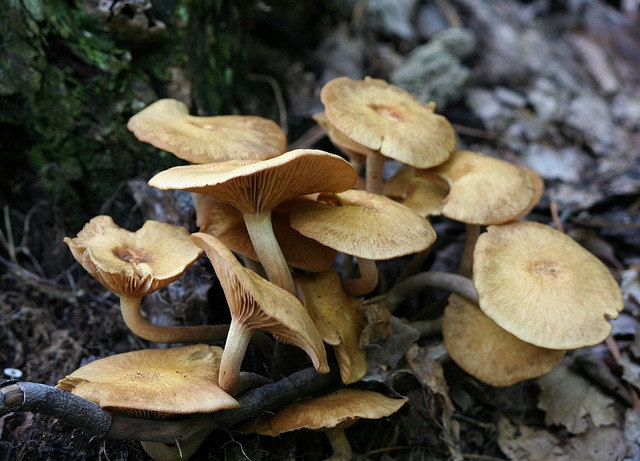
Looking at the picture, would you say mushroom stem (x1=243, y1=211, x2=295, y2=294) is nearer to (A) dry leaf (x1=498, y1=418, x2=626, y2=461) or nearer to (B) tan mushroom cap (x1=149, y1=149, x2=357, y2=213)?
(B) tan mushroom cap (x1=149, y1=149, x2=357, y2=213)

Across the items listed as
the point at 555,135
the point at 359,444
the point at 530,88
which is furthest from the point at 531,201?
the point at 530,88

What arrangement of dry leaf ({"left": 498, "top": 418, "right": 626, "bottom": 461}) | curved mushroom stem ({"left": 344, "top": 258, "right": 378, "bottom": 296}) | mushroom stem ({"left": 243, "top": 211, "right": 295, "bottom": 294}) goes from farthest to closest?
dry leaf ({"left": 498, "top": 418, "right": 626, "bottom": 461}), curved mushroom stem ({"left": 344, "top": 258, "right": 378, "bottom": 296}), mushroom stem ({"left": 243, "top": 211, "right": 295, "bottom": 294})

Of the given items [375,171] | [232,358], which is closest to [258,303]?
[232,358]

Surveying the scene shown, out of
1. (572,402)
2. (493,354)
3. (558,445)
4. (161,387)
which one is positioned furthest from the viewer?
(572,402)

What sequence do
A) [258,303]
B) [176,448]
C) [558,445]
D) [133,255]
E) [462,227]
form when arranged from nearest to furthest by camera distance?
[258,303], [176,448], [133,255], [558,445], [462,227]

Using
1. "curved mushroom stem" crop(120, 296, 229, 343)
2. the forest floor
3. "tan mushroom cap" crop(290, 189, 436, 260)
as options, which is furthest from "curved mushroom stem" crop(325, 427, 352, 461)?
"tan mushroom cap" crop(290, 189, 436, 260)

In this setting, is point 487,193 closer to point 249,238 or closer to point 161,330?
point 249,238

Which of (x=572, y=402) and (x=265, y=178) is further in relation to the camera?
(x=572, y=402)
